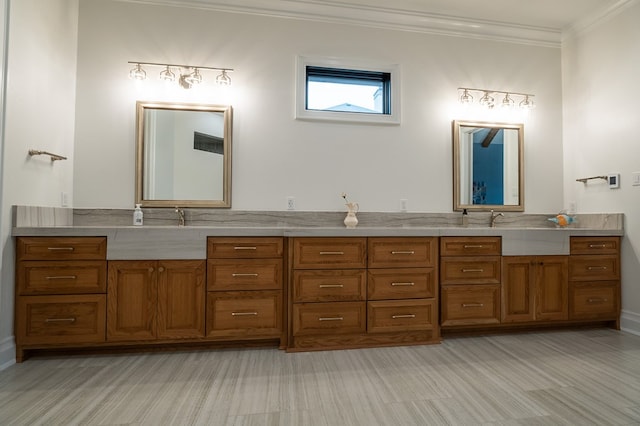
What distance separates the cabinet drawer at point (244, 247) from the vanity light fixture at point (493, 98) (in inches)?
89.8

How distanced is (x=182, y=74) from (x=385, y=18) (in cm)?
189

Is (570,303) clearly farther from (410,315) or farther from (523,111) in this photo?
(523,111)

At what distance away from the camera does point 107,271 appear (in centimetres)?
216

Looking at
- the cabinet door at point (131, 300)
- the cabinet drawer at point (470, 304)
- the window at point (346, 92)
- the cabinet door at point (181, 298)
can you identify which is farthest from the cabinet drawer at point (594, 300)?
the cabinet door at point (131, 300)

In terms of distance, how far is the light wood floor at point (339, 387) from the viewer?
1.53 meters

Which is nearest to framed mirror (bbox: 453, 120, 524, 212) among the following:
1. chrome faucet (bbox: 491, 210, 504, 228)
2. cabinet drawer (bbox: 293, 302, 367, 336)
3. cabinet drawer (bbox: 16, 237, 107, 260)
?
chrome faucet (bbox: 491, 210, 504, 228)

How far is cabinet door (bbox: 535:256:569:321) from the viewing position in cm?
264

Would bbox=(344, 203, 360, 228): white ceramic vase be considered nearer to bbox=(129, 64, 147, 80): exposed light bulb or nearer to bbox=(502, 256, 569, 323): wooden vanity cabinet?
bbox=(502, 256, 569, 323): wooden vanity cabinet

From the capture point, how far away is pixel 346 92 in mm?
3084

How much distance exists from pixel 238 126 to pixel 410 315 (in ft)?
6.88

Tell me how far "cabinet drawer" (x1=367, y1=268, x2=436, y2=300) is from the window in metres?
1.42

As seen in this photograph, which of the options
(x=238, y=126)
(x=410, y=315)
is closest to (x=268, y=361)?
(x=410, y=315)

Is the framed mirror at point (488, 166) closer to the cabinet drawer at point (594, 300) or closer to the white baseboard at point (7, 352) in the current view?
the cabinet drawer at point (594, 300)

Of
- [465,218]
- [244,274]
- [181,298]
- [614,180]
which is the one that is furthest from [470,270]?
[181,298]
